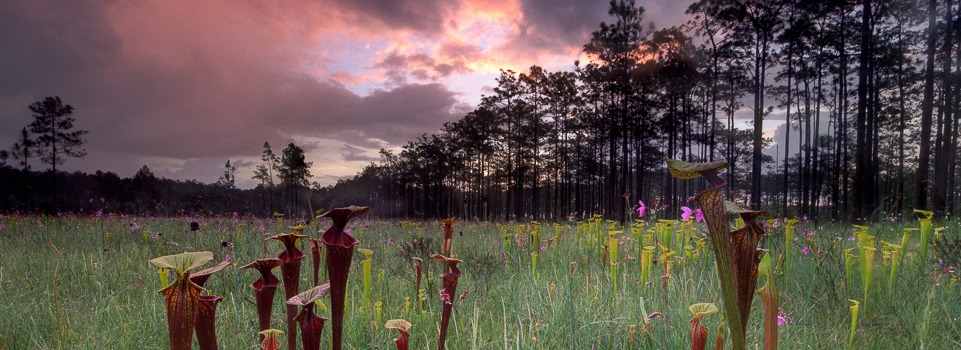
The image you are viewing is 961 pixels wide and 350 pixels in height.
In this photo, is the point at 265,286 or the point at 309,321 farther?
the point at 265,286

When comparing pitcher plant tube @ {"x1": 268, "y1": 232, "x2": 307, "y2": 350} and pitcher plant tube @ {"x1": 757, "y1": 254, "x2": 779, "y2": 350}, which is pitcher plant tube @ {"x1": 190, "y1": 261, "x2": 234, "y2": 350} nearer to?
pitcher plant tube @ {"x1": 268, "y1": 232, "x2": 307, "y2": 350}

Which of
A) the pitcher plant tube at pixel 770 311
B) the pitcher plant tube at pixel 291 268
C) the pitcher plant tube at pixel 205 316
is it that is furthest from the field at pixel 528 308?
the pitcher plant tube at pixel 205 316

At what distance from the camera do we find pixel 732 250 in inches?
30.0

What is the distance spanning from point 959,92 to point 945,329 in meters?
28.9

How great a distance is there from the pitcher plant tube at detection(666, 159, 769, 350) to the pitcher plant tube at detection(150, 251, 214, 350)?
95 centimetres

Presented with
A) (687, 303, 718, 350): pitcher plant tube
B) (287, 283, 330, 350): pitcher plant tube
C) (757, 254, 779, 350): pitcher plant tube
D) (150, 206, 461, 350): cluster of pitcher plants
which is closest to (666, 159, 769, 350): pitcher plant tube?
(757, 254, 779, 350): pitcher plant tube

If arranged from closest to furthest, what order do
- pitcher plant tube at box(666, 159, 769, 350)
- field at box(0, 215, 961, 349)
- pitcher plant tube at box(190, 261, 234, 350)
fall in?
1. pitcher plant tube at box(666, 159, 769, 350)
2. pitcher plant tube at box(190, 261, 234, 350)
3. field at box(0, 215, 961, 349)

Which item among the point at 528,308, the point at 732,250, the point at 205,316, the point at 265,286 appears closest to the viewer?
the point at 732,250

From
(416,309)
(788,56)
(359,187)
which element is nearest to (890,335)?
(416,309)

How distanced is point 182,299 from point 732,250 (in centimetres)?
106

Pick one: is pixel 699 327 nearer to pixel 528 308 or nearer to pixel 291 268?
pixel 291 268

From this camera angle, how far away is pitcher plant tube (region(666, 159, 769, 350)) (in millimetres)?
737

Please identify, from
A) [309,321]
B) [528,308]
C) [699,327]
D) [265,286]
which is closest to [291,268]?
[265,286]

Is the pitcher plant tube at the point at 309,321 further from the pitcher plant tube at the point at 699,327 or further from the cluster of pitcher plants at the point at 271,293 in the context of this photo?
the pitcher plant tube at the point at 699,327
